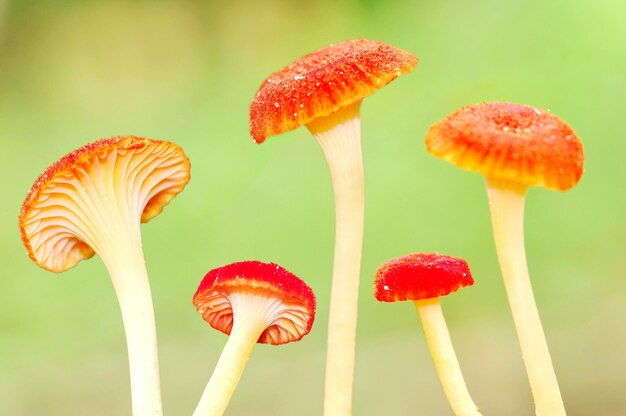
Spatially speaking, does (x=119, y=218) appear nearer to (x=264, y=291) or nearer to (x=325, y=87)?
(x=264, y=291)

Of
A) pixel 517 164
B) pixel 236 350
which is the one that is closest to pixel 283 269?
pixel 236 350

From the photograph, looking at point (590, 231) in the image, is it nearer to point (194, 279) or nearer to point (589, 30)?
point (589, 30)

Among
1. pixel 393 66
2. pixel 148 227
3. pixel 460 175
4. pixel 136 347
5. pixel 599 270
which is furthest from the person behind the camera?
pixel 148 227

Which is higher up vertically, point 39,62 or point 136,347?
point 39,62

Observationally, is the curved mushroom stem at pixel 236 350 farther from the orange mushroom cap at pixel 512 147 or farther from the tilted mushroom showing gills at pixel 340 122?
the orange mushroom cap at pixel 512 147

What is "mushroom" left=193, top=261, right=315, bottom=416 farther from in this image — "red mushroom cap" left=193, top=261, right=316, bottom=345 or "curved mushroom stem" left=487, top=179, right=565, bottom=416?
"curved mushroom stem" left=487, top=179, right=565, bottom=416

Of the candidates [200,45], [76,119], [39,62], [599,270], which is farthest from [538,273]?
[39,62]

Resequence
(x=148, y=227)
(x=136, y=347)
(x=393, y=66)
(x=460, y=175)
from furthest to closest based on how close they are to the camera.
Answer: (x=148, y=227) < (x=460, y=175) < (x=136, y=347) < (x=393, y=66)
